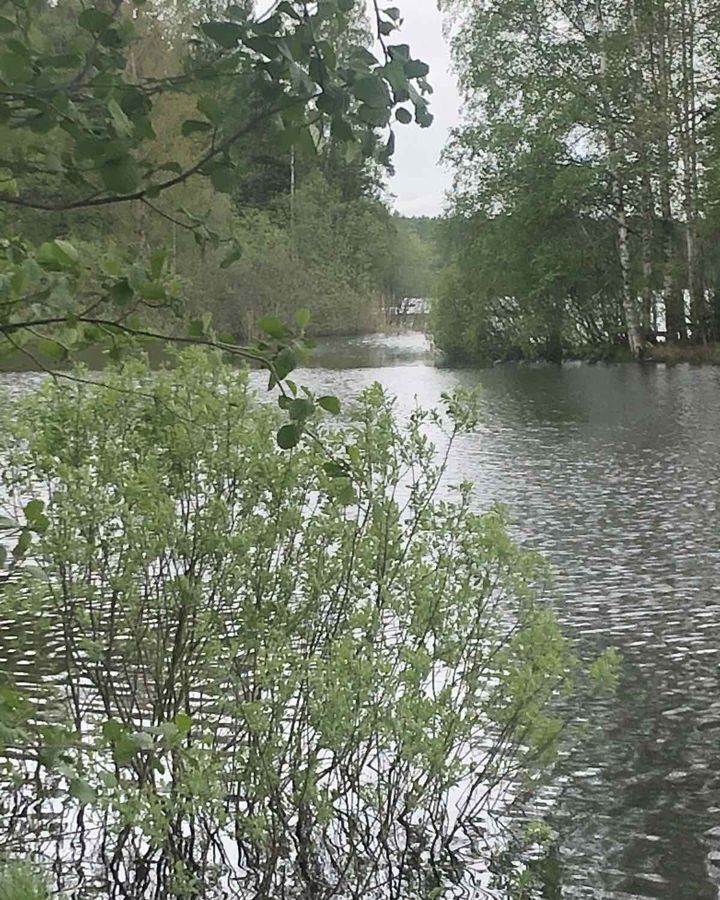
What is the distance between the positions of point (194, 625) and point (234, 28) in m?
1.95

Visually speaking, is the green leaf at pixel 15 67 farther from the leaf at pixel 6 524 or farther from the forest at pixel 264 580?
the leaf at pixel 6 524

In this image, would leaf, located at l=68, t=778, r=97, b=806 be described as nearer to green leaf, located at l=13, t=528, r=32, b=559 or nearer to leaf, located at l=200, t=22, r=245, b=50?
green leaf, located at l=13, t=528, r=32, b=559

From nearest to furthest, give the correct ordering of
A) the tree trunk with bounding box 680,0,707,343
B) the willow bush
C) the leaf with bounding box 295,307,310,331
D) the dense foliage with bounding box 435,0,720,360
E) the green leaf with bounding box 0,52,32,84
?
1. the green leaf with bounding box 0,52,32,84
2. the leaf with bounding box 295,307,310,331
3. the willow bush
4. the tree trunk with bounding box 680,0,707,343
5. the dense foliage with bounding box 435,0,720,360

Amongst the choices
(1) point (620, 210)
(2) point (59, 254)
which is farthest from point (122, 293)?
(1) point (620, 210)

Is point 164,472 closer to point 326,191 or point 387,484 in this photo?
point 387,484

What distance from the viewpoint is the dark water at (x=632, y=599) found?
311cm

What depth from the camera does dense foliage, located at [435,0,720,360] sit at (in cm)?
1920

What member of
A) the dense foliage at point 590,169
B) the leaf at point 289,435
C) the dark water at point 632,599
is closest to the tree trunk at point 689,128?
the dense foliage at point 590,169

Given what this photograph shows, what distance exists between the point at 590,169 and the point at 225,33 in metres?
18.8

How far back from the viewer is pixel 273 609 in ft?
9.23

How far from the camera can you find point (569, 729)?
12.4ft

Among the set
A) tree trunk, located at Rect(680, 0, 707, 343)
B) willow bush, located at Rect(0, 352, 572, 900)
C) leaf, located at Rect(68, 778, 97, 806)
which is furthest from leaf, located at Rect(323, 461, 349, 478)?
tree trunk, located at Rect(680, 0, 707, 343)

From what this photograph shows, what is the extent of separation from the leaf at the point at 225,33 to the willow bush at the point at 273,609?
1.52 m

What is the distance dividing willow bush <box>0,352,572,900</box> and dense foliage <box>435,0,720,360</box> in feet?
55.3
